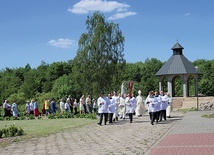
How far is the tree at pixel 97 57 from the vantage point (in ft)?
163

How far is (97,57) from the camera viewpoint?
50.1 meters

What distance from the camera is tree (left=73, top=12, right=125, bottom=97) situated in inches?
1954

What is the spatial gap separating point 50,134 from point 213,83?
4943cm

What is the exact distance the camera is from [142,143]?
12.1 m

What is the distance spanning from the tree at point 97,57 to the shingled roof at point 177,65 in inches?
341

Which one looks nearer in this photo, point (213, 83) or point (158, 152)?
point (158, 152)

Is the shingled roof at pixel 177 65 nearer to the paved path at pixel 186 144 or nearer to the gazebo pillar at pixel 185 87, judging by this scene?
the gazebo pillar at pixel 185 87

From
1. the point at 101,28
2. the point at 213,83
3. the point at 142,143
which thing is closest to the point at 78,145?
the point at 142,143

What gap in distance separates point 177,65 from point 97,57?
38.2 feet

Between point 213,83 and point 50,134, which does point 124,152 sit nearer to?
point 50,134

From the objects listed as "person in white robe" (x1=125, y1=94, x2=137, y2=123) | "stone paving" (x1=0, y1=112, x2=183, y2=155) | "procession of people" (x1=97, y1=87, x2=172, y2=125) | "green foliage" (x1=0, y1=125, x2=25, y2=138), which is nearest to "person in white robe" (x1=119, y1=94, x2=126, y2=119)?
"procession of people" (x1=97, y1=87, x2=172, y2=125)

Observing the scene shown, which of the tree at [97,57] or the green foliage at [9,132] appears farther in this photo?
the tree at [97,57]

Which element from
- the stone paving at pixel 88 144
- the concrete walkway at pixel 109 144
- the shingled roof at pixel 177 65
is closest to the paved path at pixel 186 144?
the concrete walkway at pixel 109 144

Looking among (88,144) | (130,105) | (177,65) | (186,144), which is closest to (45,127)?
(130,105)
